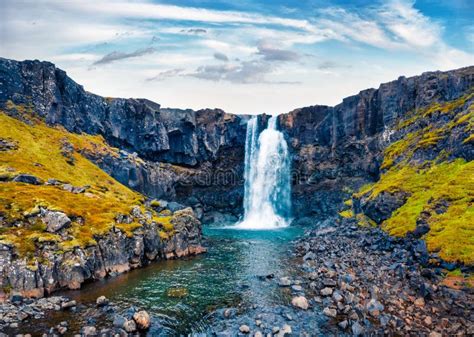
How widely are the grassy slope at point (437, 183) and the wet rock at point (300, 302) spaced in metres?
15.0

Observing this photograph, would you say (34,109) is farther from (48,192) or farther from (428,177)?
(428,177)

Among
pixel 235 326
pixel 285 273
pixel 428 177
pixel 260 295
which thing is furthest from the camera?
pixel 428 177

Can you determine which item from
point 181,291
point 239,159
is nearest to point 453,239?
point 181,291

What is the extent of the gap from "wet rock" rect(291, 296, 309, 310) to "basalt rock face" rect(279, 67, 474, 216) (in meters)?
66.0

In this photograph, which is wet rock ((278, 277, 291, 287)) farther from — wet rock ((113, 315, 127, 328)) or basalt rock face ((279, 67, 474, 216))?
basalt rock face ((279, 67, 474, 216))

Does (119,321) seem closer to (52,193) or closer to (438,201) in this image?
(52,193)

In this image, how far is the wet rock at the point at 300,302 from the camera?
29594 millimetres

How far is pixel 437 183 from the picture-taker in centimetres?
5322

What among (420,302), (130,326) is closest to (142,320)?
(130,326)

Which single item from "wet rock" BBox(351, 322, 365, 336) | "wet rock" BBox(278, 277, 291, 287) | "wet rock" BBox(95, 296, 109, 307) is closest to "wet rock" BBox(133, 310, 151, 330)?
"wet rock" BBox(95, 296, 109, 307)

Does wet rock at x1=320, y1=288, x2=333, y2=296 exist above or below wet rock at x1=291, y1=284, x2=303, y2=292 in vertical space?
above

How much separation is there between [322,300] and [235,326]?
9.27 metres

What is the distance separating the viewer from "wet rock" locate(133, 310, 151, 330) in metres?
25.7

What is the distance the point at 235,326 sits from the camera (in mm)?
26266
